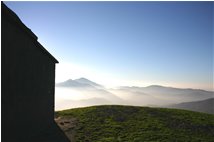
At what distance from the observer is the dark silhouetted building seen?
9.68 meters

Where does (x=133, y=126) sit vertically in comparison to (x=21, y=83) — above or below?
below

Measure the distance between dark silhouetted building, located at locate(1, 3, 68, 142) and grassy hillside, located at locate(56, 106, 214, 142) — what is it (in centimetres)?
228

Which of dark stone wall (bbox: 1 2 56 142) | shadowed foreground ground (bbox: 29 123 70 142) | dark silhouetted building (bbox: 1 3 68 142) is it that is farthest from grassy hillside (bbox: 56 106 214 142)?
dark stone wall (bbox: 1 2 56 142)

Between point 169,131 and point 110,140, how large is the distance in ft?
17.6

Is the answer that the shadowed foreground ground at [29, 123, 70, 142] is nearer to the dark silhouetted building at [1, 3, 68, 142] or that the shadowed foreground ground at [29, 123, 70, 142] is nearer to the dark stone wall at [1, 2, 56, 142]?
the dark silhouetted building at [1, 3, 68, 142]

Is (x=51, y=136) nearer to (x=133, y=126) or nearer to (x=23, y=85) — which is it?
(x=23, y=85)

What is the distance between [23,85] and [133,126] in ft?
34.7

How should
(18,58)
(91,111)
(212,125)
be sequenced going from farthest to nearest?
(91,111), (212,125), (18,58)

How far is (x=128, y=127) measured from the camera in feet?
60.5

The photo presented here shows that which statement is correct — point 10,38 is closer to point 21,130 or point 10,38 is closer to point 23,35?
point 23,35

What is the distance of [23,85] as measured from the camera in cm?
1216

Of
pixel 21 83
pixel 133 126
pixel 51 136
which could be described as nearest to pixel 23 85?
pixel 21 83

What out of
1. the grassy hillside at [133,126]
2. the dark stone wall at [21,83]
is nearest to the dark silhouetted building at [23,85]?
the dark stone wall at [21,83]

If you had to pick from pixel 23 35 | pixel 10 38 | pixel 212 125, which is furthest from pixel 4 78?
pixel 212 125
